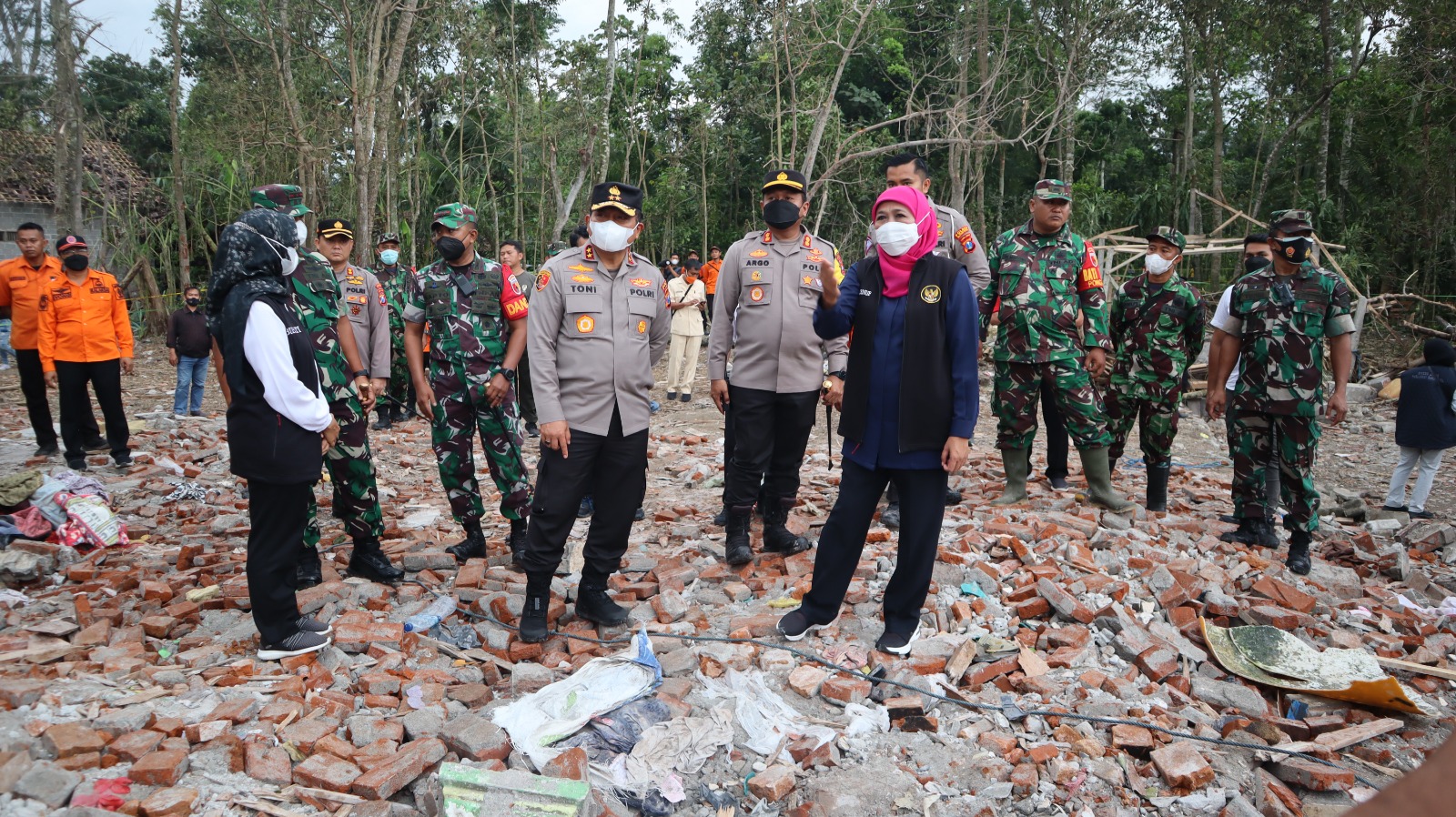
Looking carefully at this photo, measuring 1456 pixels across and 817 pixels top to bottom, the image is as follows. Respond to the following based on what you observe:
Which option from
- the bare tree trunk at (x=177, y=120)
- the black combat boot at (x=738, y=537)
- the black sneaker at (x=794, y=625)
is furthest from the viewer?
the bare tree trunk at (x=177, y=120)

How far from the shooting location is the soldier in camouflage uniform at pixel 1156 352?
609 centimetres

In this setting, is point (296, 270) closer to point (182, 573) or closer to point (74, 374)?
point (182, 573)

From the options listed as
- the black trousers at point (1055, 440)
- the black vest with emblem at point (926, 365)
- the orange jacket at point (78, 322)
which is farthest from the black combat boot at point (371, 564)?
the black trousers at point (1055, 440)

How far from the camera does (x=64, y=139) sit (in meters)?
14.0

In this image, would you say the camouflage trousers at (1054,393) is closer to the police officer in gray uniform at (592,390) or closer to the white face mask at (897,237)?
the white face mask at (897,237)

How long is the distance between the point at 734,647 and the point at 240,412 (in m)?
2.33

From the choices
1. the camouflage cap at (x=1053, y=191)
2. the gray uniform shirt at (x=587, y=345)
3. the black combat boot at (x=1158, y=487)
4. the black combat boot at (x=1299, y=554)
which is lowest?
the black combat boot at (x=1299, y=554)

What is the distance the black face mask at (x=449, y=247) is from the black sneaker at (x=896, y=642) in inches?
121

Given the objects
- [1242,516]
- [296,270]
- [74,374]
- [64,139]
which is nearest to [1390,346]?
[1242,516]

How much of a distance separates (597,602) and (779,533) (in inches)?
53.9

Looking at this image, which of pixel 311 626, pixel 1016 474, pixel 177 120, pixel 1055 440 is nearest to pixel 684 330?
pixel 1055 440

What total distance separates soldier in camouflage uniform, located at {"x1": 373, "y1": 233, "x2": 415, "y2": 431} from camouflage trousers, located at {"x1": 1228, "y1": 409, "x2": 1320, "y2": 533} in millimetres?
7475

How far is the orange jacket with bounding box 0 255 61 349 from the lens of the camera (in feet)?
24.1

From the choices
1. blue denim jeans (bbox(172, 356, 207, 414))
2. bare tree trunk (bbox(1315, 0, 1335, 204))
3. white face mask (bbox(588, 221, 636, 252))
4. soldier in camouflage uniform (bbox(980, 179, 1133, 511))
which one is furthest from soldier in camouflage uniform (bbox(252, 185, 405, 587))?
bare tree trunk (bbox(1315, 0, 1335, 204))
